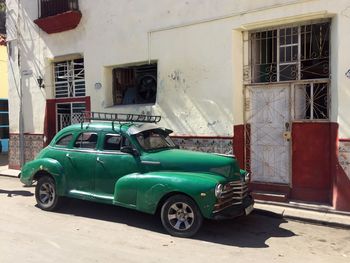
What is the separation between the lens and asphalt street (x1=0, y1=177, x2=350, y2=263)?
17.9 feet

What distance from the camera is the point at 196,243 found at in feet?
19.7

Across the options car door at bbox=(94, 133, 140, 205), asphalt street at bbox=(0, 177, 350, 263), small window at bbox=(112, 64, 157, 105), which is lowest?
asphalt street at bbox=(0, 177, 350, 263)

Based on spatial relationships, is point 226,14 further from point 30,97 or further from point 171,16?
point 30,97

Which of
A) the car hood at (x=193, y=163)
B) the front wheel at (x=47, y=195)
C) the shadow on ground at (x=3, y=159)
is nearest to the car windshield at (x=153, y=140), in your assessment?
the car hood at (x=193, y=163)

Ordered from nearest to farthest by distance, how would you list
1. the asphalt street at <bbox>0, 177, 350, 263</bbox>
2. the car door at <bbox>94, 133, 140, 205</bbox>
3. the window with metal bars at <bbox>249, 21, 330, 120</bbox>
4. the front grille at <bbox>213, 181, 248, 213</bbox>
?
the asphalt street at <bbox>0, 177, 350, 263</bbox>, the front grille at <bbox>213, 181, 248, 213</bbox>, the car door at <bbox>94, 133, 140, 205</bbox>, the window with metal bars at <bbox>249, 21, 330, 120</bbox>

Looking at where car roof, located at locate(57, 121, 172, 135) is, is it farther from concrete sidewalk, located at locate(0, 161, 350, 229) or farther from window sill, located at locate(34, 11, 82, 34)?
window sill, located at locate(34, 11, 82, 34)

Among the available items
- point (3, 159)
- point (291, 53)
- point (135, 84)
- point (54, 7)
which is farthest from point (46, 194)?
point (3, 159)

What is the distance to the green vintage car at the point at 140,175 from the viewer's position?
6.23 meters

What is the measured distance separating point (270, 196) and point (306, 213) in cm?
93

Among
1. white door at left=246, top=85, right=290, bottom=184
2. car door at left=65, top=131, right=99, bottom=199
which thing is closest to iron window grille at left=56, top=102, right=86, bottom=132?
car door at left=65, top=131, right=99, bottom=199

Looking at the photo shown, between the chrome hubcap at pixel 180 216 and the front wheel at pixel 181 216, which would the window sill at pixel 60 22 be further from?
the chrome hubcap at pixel 180 216

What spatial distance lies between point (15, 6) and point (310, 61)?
9.86 metres

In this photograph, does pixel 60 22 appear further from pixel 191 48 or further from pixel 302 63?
pixel 302 63

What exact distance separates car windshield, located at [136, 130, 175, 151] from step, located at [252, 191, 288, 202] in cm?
230
